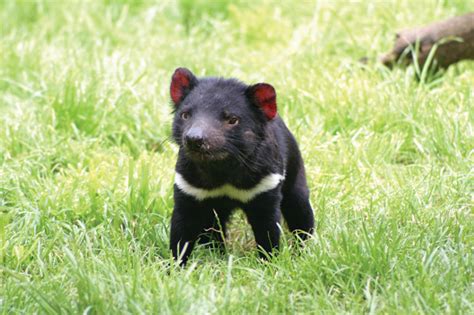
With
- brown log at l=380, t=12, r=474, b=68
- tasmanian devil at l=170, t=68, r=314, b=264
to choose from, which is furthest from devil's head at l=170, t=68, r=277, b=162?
brown log at l=380, t=12, r=474, b=68

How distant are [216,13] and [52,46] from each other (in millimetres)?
1693

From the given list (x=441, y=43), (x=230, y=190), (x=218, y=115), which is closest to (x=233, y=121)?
(x=218, y=115)

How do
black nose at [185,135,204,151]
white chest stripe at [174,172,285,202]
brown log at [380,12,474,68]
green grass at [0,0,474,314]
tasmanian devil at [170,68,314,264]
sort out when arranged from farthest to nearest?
brown log at [380,12,474,68] < white chest stripe at [174,172,285,202] < tasmanian devil at [170,68,314,264] < black nose at [185,135,204,151] < green grass at [0,0,474,314]

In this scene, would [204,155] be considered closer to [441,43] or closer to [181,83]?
[181,83]

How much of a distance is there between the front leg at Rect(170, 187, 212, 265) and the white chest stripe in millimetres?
36

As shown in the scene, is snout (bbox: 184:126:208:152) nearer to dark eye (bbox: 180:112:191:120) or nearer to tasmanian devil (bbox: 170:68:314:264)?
tasmanian devil (bbox: 170:68:314:264)

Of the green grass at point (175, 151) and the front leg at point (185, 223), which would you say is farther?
the front leg at point (185, 223)

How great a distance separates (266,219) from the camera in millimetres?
3820

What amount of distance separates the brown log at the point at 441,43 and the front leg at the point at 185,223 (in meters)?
2.72

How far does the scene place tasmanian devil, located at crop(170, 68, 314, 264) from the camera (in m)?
3.64

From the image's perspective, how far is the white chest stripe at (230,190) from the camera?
3.77 m

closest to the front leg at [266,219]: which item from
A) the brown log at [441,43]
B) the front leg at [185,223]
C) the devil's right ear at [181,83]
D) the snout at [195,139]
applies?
the front leg at [185,223]

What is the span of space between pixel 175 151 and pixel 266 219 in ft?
4.71

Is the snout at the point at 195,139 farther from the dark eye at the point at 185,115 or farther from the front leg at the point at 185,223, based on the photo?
the front leg at the point at 185,223
